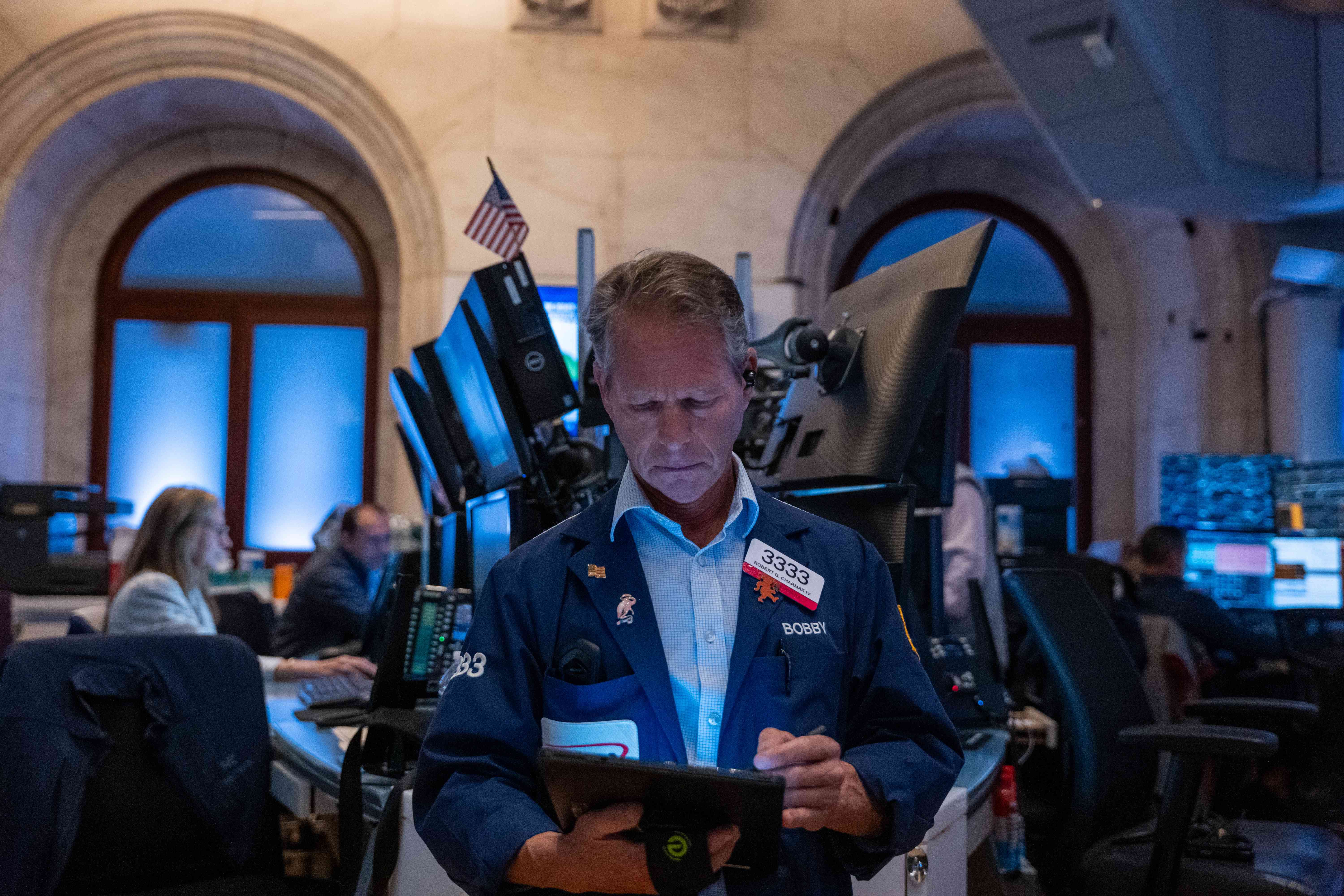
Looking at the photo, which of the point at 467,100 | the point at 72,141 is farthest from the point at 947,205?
the point at 72,141

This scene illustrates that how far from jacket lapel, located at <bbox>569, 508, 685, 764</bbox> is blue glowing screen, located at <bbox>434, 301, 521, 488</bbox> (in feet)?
3.02

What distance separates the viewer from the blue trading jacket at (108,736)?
193 cm

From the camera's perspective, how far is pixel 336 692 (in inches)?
111

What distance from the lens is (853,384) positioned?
1.93 meters

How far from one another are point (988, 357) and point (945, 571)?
556cm

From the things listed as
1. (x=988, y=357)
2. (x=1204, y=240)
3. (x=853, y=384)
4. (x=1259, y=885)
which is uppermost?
(x=1204, y=240)

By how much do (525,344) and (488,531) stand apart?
1.29 feet

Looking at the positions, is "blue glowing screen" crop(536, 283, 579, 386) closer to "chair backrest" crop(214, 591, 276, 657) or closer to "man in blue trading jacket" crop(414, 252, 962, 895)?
"chair backrest" crop(214, 591, 276, 657)

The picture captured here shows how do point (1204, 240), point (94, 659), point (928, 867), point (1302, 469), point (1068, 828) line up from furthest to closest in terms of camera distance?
point (1204, 240) → point (1302, 469) → point (1068, 828) → point (94, 659) → point (928, 867)

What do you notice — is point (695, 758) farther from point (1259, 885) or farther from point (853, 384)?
point (1259, 885)

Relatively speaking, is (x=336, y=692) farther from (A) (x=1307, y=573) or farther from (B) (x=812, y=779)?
(A) (x=1307, y=573)

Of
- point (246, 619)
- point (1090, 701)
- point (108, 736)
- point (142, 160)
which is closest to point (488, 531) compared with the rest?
point (108, 736)

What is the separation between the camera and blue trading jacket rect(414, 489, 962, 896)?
1.06 m

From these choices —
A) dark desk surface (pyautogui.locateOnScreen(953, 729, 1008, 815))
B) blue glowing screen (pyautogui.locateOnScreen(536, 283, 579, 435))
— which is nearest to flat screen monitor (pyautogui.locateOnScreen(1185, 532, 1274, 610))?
blue glowing screen (pyautogui.locateOnScreen(536, 283, 579, 435))
